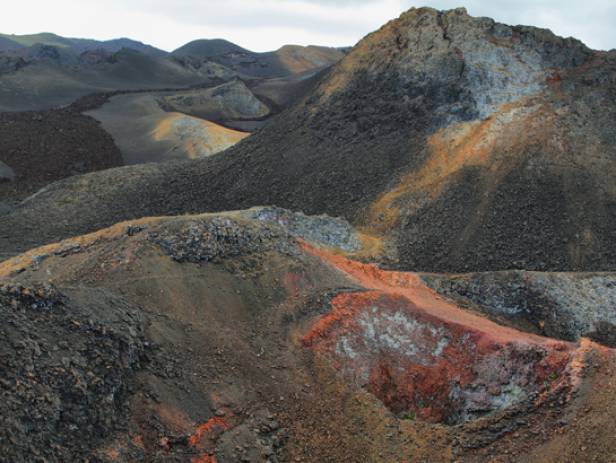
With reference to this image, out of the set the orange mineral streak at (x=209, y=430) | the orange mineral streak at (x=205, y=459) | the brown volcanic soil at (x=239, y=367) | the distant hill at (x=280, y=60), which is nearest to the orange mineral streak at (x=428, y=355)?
the brown volcanic soil at (x=239, y=367)

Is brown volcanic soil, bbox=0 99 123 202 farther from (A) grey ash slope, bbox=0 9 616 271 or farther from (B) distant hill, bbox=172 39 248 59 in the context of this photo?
(B) distant hill, bbox=172 39 248 59

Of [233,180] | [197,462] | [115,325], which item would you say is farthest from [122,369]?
[233,180]

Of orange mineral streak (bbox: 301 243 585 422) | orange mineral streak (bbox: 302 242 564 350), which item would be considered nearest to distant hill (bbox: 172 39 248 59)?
orange mineral streak (bbox: 302 242 564 350)

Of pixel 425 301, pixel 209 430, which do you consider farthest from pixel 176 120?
pixel 209 430

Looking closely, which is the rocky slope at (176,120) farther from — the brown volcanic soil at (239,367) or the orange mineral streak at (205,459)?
the orange mineral streak at (205,459)

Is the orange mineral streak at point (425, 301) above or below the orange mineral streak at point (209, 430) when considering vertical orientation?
above

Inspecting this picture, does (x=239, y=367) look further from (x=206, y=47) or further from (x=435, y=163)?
(x=206, y=47)
